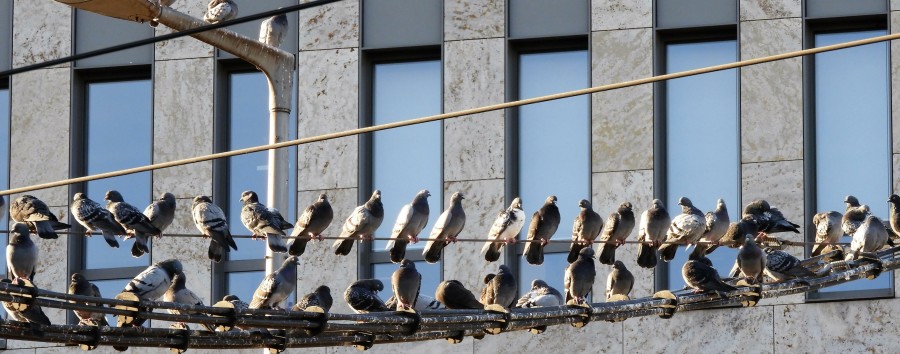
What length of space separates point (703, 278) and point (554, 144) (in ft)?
26.3

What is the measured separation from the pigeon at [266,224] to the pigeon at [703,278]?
3.78 metres

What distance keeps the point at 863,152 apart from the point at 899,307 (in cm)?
203

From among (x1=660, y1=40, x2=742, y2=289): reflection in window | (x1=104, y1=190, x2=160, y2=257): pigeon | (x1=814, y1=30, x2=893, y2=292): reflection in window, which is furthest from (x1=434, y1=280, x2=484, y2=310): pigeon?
(x1=814, y1=30, x2=893, y2=292): reflection in window

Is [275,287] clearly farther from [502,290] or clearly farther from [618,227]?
[618,227]

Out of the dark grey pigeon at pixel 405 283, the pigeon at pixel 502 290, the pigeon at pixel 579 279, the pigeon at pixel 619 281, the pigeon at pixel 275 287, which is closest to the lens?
the pigeon at pixel 275 287

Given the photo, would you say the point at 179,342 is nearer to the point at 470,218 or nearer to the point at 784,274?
the point at 784,274

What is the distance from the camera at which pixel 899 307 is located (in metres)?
25.5

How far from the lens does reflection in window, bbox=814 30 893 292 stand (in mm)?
26234

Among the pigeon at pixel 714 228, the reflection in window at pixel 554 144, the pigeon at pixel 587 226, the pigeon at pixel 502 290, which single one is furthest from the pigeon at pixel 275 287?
the reflection in window at pixel 554 144

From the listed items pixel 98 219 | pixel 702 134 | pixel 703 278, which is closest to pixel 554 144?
pixel 702 134

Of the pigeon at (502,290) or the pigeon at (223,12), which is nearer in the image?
the pigeon at (502,290)

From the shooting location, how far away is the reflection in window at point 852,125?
26.2 metres

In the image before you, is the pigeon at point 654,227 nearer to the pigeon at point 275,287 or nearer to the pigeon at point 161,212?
the pigeon at point 275,287

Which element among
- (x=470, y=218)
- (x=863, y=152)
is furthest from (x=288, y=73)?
(x=863, y=152)
